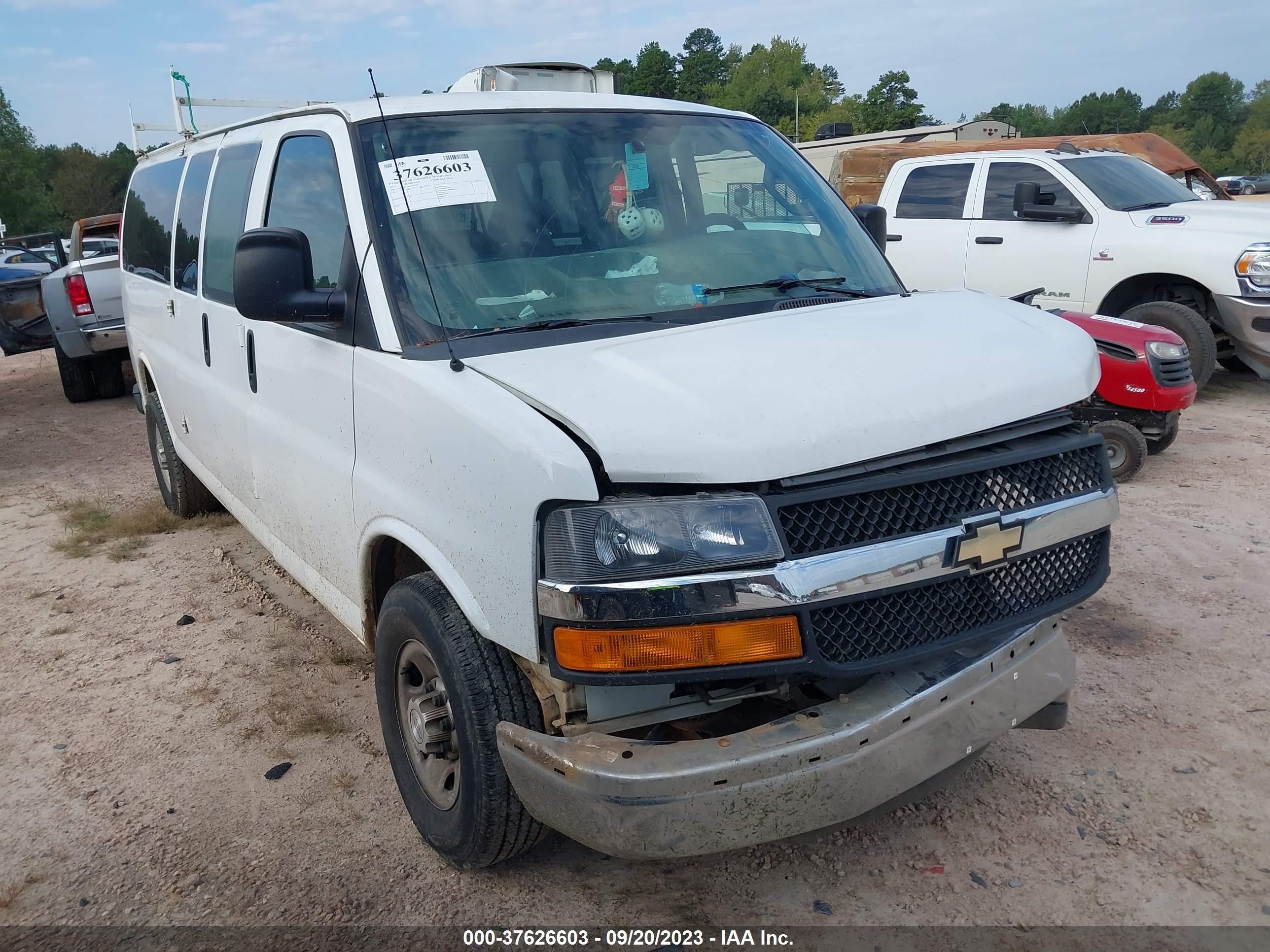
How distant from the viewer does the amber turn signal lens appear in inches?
83.4

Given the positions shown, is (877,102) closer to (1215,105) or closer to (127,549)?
(127,549)

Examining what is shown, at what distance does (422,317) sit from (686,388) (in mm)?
866

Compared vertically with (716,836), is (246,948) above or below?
below

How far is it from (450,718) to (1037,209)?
7328mm

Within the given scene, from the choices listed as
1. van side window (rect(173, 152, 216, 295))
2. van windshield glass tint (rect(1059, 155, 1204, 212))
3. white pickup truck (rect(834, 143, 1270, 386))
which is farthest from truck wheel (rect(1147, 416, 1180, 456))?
van side window (rect(173, 152, 216, 295))

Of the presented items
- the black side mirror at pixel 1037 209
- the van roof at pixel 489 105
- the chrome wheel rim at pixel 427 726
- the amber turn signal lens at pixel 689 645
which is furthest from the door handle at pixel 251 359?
the black side mirror at pixel 1037 209

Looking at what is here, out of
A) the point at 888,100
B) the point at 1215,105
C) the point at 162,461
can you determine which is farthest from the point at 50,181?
the point at 1215,105

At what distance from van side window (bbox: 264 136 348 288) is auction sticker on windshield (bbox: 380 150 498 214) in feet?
0.63

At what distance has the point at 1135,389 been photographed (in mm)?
5961

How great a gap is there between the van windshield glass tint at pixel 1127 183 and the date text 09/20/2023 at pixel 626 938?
7.51 m

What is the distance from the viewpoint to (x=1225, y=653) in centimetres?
391

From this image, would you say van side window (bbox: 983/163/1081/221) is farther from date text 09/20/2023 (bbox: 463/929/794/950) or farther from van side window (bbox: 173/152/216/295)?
date text 09/20/2023 (bbox: 463/929/794/950)

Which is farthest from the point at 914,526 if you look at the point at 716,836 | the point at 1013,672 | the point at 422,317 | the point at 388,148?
the point at 388,148

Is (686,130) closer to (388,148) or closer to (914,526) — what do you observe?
(388,148)
